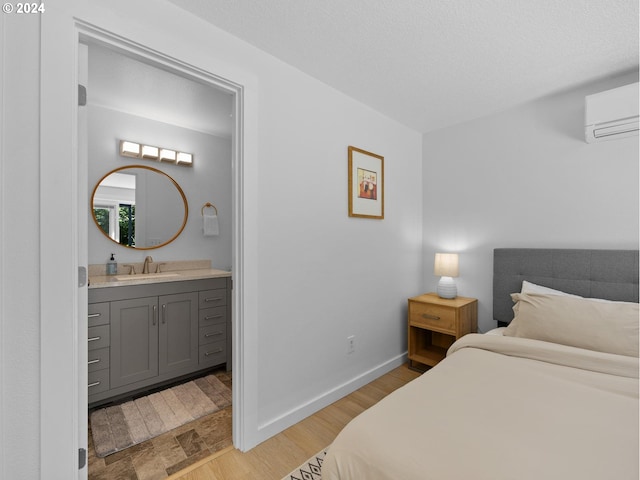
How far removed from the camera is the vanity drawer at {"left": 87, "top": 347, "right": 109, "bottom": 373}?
2.21 m

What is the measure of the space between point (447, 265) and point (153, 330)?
8.85 feet

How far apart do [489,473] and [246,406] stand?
4.46 feet

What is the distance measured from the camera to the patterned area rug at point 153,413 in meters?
1.91

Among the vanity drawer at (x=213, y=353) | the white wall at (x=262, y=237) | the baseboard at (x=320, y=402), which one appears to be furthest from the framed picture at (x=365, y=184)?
the vanity drawer at (x=213, y=353)

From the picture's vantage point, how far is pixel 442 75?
7.00 feet

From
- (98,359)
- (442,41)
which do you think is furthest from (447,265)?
(98,359)

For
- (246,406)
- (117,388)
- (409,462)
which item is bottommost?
(117,388)

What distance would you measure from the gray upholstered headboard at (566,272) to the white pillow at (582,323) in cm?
39

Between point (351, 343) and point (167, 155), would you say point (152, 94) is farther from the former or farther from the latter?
point (351, 343)

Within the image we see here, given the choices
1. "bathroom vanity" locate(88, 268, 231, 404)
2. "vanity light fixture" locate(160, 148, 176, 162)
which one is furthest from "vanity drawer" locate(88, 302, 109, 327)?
"vanity light fixture" locate(160, 148, 176, 162)

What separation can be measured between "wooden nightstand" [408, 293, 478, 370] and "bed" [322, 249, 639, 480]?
0.43 meters

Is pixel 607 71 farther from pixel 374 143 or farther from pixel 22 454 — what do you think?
pixel 22 454

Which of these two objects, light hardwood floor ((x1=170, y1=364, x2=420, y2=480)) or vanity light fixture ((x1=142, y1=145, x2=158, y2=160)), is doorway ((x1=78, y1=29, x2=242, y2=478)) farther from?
vanity light fixture ((x1=142, y1=145, x2=158, y2=160))

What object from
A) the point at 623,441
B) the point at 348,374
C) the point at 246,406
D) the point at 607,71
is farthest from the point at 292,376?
the point at 607,71
